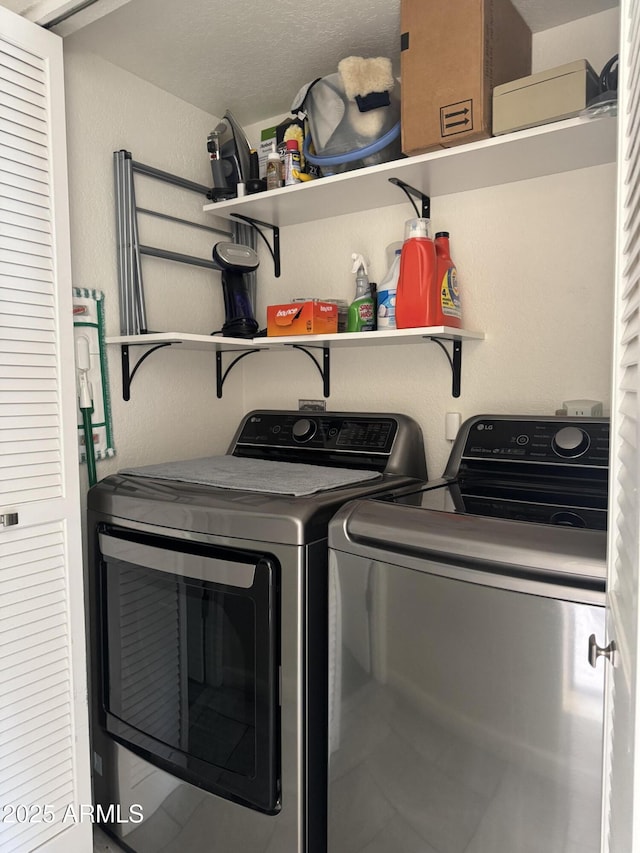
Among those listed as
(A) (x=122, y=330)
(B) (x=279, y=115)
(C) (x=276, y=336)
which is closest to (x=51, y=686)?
(A) (x=122, y=330)

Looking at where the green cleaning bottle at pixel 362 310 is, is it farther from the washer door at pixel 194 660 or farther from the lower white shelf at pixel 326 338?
the washer door at pixel 194 660

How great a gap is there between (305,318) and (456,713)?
1.20 metres

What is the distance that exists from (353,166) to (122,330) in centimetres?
88

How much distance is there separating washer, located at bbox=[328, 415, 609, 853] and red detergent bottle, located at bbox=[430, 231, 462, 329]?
56cm

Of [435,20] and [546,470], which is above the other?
[435,20]

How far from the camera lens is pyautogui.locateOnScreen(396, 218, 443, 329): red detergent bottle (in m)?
1.65

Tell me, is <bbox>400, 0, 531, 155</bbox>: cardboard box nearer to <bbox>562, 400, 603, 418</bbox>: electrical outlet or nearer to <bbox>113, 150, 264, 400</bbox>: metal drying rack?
<bbox>562, 400, 603, 418</bbox>: electrical outlet

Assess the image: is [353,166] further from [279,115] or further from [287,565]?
[287,565]

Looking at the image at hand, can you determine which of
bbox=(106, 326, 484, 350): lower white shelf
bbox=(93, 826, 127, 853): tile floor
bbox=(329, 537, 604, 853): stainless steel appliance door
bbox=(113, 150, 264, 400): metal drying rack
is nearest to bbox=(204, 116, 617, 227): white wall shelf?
bbox=(113, 150, 264, 400): metal drying rack

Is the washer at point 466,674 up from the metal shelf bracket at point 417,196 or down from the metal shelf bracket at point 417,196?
down

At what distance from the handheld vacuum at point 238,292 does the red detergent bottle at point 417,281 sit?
59cm

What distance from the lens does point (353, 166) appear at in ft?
5.75

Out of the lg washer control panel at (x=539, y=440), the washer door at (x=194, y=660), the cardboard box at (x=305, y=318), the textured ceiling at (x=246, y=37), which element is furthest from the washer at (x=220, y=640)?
the textured ceiling at (x=246, y=37)

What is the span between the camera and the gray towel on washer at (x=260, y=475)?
1.48 m
